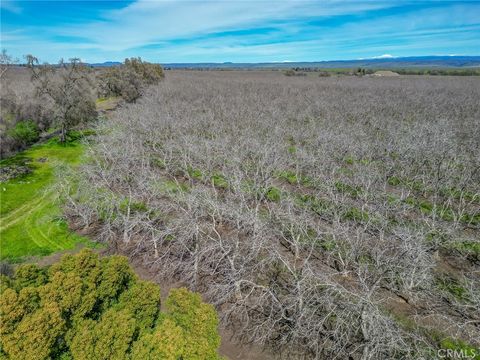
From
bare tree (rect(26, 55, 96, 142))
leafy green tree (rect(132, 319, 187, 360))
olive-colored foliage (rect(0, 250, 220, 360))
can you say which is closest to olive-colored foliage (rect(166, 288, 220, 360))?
olive-colored foliage (rect(0, 250, 220, 360))

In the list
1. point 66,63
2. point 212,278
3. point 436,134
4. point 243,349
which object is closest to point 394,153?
point 436,134

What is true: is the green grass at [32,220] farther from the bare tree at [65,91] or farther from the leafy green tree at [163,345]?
the leafy green tree at [163,345]

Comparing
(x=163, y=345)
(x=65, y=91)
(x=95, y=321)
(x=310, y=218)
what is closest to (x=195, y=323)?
(x=163, y=345)

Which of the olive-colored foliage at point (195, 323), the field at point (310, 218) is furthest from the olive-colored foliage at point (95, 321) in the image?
the field at point (310, 218)

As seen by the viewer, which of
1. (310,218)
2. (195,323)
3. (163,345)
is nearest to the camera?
(163,345)

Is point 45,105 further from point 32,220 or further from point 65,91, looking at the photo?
point 32,220

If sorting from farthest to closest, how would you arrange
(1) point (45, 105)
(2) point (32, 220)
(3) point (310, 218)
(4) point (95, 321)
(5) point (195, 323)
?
1. (1) point (45, 105)
2. (2) point (32, 220)
3. (3) point (310, 218)
4. (4) point (95, 321)
5. (5) point (195, 323)

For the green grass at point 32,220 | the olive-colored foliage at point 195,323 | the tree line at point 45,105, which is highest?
the tree line at point 45,105
